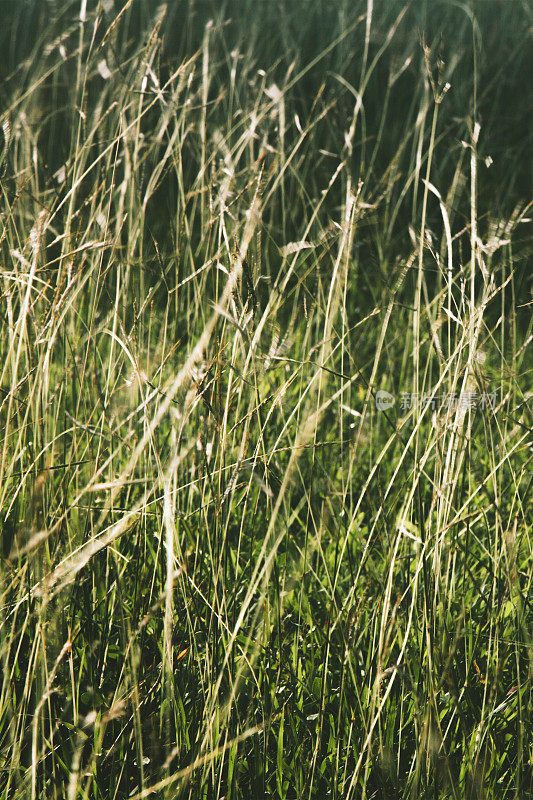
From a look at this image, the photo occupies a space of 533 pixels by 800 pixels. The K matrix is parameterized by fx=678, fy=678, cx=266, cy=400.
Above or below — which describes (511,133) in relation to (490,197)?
above

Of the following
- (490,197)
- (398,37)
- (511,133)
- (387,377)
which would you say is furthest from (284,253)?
(398,37)

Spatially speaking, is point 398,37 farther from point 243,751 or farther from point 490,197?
point 243,751

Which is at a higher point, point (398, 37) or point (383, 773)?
point (398, 37)

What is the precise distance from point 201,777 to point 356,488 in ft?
2.32

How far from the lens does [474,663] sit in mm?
935

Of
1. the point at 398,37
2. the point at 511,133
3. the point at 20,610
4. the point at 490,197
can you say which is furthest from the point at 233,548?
the point at 398,37

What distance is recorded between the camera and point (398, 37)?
3795 millimetres

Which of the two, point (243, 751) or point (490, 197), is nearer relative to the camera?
point (243, 751)

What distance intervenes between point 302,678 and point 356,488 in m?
0.50

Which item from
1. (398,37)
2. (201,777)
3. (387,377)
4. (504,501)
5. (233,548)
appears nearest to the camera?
(201,777)

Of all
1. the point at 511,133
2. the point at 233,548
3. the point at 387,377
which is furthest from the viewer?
the point at 511,133

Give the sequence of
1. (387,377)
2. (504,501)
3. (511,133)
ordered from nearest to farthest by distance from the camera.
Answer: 1. (504,501)
2. (387,377)
3. (511,133)

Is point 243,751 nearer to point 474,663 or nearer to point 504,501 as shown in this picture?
point 474,663

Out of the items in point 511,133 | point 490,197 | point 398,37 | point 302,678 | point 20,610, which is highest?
point 398,37
